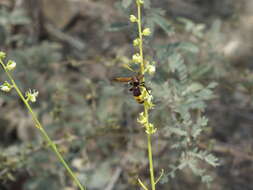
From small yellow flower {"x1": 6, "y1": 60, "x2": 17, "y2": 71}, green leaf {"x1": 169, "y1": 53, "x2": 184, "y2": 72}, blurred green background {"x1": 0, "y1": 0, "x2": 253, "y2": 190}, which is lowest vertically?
blurred green background {"x1": 0, "y1": 0, "x2": 253, "y2": 190}

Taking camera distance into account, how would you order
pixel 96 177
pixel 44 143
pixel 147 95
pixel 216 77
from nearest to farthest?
pixel 147 95
pixel 44 143
pixel 216 77
pixel 96 177

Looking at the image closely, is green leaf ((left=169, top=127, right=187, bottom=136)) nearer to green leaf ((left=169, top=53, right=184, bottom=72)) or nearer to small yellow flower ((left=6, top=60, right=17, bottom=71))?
green leaf ((left=169, top=53, right=184, bottom=72))

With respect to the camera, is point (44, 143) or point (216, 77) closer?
point (44, 143)

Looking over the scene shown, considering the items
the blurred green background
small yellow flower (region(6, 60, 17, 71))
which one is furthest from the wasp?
the blurred green background

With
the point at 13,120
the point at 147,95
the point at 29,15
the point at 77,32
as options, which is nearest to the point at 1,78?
the point at 13,120

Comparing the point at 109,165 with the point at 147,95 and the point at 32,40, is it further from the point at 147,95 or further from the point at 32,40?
the point at 147,95

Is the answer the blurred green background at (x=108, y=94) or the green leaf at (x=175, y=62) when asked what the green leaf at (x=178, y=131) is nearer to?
the blurred green background at (x=108, y=94)

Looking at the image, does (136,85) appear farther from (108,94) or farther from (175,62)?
(108,94)

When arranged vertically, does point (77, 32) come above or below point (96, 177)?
above

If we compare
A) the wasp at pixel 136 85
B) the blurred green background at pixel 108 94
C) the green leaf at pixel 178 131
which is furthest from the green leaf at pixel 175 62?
the wasp at pixel 136 85
